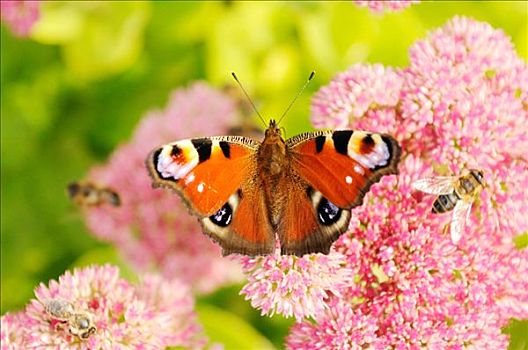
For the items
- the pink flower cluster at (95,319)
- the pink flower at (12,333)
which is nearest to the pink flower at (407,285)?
the pink flower cluster at (95,319)

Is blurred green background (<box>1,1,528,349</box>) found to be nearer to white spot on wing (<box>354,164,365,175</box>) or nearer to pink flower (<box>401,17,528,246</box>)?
pink flower (<box>401,17,528,246</box>)

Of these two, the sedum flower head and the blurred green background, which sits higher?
the blurred green background

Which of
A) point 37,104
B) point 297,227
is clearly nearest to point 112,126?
point 37,104

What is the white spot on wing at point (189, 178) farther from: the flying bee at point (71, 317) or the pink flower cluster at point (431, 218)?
the flying bee at point (71, 317)

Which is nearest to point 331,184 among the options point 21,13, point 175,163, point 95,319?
point 175,163

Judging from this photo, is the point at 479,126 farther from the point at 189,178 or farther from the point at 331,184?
the point at 189,178

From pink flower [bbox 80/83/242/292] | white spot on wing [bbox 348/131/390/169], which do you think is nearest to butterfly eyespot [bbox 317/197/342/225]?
white spot on wing [bbox 348/131/390/169]

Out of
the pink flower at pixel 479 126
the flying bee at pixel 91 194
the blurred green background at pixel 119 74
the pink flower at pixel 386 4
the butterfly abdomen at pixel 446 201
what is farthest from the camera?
the blurred green background at pixel 119 74
